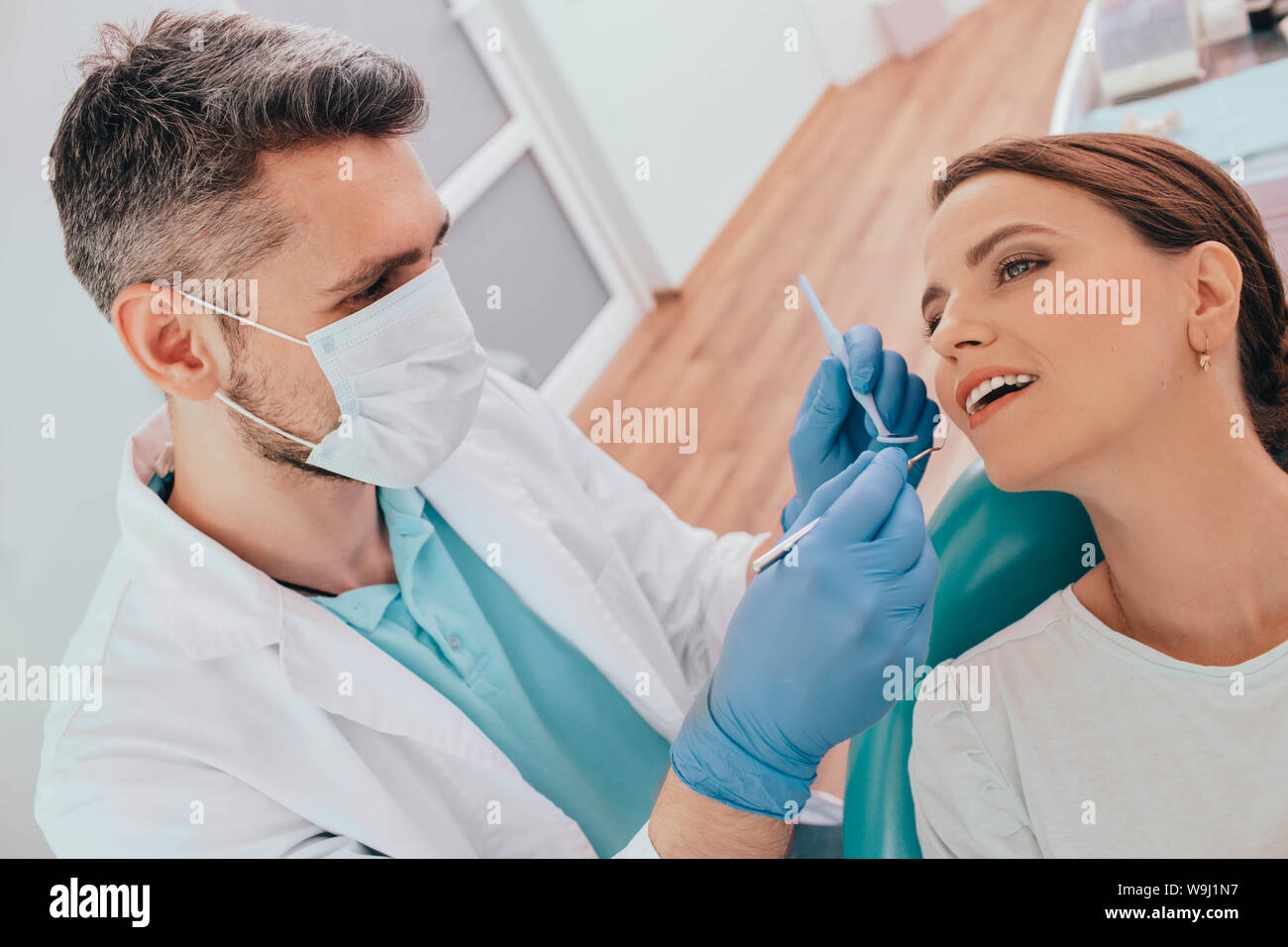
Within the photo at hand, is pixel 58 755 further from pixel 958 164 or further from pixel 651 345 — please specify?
pixel 651 345

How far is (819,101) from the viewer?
4.54m

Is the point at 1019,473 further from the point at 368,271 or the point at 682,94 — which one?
the point at 682,94

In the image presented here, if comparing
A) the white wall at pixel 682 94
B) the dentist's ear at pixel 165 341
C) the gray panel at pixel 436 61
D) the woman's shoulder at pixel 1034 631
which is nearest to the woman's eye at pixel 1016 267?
the woman's shoulder at pixel 1034 631

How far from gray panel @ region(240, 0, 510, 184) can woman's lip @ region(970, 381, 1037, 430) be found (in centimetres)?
198

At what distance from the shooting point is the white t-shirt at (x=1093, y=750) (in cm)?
100

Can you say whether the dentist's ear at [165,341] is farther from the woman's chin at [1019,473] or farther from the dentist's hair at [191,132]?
the woman's chin at [1019,473]

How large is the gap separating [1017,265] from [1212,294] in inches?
8.1

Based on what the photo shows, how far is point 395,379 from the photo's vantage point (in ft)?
3.96

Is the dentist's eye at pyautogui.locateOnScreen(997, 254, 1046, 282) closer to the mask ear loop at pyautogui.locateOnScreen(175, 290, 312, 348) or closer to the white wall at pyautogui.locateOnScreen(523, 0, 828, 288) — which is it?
the mask ear loop at pyautogui.locateOnScreen(175, 290, 312, 348)

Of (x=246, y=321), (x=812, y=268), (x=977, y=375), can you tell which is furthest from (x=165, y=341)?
(x=812, y=268)

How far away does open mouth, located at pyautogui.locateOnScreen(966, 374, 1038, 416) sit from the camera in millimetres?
→ 1027

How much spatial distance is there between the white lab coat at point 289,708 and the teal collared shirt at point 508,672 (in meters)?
0.04
